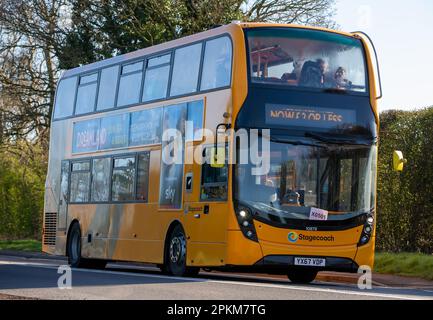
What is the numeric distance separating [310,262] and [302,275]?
1702 mm

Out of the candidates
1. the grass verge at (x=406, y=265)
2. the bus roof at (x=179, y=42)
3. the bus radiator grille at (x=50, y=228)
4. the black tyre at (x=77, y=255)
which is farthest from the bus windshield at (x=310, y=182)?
the bus radiator grille at (x=50, y=228)

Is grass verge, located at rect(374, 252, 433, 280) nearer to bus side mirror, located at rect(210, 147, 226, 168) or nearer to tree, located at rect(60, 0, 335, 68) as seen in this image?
bus side mirror, located at rect(210, 147, 226, 168)

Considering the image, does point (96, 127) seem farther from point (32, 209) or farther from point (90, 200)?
point (32, 209)

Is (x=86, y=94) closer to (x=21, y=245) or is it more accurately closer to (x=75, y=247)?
(x=75, y=247)

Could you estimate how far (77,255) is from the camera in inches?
1067

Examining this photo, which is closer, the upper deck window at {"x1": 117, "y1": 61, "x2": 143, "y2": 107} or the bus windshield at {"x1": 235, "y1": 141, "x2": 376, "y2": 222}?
the bus windshield at {"x1": 235, "y1": 141, "x2": 376, "y2": 222}

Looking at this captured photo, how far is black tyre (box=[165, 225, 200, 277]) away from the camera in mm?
21516

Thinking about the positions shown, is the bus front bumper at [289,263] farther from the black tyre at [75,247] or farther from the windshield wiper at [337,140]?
the black tyre at [75,247]

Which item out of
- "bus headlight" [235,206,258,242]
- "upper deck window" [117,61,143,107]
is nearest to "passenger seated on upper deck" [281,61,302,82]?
"bus headlight" [235,206,258,242]

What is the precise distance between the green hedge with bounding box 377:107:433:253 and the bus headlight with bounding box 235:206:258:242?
10688mm

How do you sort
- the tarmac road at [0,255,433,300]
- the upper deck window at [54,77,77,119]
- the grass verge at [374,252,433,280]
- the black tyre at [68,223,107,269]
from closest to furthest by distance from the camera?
the tarmac road at [0,255,433,300] < the grass verge at [374,252,433,280] < the black tyre at [68,223,107,269] < the upper deck window at [54,77,77,119]

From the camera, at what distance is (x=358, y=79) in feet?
68.6
